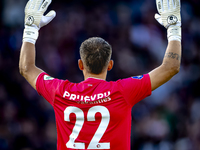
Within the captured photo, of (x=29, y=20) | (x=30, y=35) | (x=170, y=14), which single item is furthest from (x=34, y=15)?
(x=170, y=14)

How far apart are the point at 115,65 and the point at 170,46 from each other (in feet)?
17.5

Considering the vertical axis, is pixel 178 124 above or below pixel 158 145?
above

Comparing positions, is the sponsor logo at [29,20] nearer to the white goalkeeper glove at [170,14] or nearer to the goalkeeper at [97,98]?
the goalkeeper at [97,98]

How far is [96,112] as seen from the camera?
2211 millimetres

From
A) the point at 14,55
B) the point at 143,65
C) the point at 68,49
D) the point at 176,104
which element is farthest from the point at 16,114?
the point at 176,104

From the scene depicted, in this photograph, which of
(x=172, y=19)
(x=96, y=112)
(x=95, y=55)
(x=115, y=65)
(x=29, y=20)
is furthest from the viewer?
(x=115, y=65)

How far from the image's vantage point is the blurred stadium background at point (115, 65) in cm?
709

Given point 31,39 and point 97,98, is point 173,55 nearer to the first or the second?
point 97,98

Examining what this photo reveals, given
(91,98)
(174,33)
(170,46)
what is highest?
(174,33)

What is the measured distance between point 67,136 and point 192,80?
242 inches

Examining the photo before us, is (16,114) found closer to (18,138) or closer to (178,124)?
(18,138)

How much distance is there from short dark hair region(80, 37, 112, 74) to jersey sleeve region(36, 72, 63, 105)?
297 mm

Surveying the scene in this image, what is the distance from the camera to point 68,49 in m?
8.02

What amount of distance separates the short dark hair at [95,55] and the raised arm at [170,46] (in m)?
0.41
